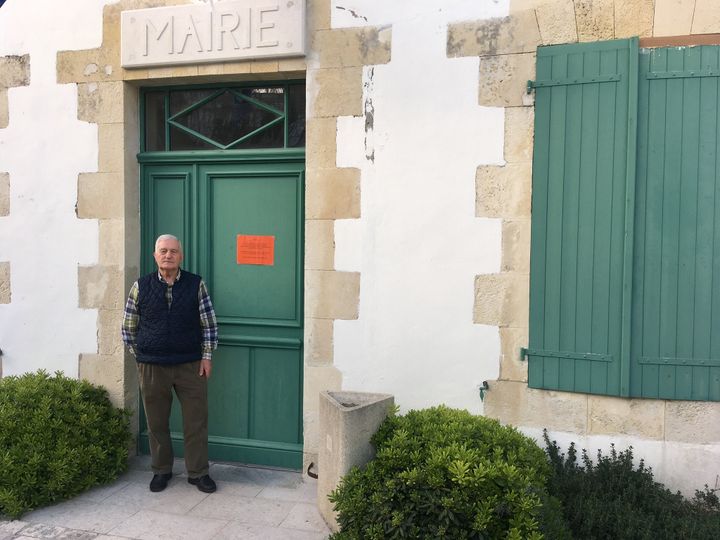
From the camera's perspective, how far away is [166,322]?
386 cm

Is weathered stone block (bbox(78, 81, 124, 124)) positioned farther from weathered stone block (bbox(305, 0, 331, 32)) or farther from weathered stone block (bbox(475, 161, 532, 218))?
weathered stone block (bbox(475, 161, 532, 218))

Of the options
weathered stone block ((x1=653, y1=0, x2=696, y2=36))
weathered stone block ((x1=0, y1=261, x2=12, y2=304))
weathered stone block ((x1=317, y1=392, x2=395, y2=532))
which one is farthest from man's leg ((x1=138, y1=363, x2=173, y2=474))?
weathered stone block ((x1=653, y1=0, x2=696, y2=36))

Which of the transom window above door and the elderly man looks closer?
the elderly man

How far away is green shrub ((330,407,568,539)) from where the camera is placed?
2.72 m

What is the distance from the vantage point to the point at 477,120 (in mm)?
3766

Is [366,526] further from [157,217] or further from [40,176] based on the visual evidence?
[40,176]

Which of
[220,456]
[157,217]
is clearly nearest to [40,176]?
[157,217]

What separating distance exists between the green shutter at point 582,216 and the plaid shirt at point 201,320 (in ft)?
6.78

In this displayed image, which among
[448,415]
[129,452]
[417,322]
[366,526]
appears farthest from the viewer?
[129,452]

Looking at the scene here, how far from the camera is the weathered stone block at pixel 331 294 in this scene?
399cm

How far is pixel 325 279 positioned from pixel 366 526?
1.67m

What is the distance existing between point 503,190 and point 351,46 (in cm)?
137

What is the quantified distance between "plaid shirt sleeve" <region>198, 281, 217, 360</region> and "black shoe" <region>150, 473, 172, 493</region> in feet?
2.79

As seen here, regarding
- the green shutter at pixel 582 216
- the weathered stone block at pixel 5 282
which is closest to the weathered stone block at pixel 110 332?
the weathered stone block at pixel 5 282
